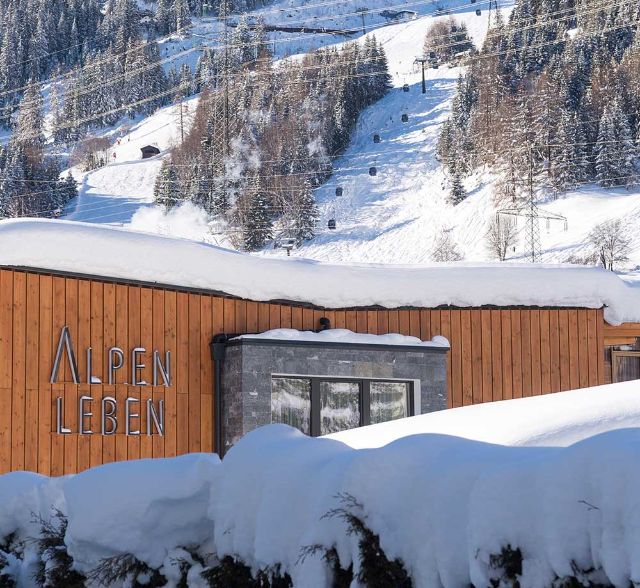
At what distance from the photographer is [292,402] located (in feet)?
38.6

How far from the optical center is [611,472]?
10.8 ft

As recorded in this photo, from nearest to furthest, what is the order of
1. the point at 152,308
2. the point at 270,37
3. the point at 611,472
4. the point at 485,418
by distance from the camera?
the point at 611,472
the point at 485,418
the point at 152,308
the point at 270,37

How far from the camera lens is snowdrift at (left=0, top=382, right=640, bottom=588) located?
3.36 metres

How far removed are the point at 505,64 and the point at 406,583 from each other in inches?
3397

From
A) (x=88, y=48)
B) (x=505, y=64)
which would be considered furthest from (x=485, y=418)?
(x=88, y=48)

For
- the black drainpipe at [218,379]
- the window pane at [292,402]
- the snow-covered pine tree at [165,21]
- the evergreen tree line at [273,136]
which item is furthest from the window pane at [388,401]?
the snow-covered pine tree at [165,21]

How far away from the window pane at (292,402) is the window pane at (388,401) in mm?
761

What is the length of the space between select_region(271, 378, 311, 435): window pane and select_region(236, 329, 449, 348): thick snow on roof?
46 centimetres

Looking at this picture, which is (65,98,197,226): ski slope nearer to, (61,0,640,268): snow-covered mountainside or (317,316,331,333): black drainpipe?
(61,0,640,268): snow-covered mountainside

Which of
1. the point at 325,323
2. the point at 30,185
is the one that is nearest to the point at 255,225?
the point at 30,185

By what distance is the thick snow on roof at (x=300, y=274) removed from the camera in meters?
10.7

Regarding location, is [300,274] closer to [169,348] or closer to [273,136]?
[169,348]

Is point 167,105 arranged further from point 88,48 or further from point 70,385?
point 70,385

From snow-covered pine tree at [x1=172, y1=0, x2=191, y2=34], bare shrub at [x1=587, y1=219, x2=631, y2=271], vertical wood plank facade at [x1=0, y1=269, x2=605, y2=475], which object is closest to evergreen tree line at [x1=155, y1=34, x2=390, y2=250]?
bare shrub at [x1=587, y1=219, x2=631, y2=271]
